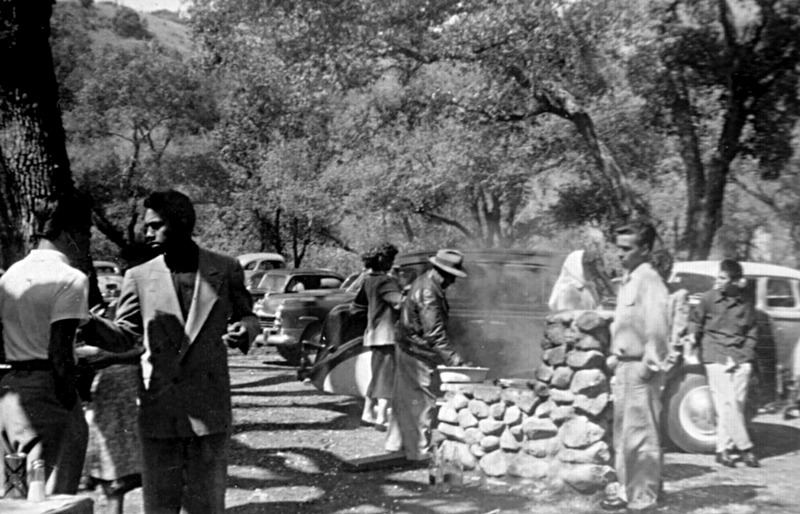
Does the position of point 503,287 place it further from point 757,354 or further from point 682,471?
point 682,471

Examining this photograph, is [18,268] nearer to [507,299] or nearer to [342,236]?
[507,299]

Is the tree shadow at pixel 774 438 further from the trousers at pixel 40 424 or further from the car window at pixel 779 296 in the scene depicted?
the trousers at pixel 40 424

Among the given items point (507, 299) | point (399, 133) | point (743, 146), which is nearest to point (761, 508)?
point (507, 299)

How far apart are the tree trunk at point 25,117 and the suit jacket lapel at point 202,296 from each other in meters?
2.90

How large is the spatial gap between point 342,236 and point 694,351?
30.2m

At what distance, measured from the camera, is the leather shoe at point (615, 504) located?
6.26 metres

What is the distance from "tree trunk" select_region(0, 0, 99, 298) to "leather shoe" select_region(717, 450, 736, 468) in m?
5.79

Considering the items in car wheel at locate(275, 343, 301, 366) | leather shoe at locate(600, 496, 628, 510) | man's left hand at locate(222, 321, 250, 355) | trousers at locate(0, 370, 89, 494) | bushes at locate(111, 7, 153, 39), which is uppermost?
bushes at locate(111, 7, 153, 39)

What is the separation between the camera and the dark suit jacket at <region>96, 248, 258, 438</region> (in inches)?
167

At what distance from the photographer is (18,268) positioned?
4391mm

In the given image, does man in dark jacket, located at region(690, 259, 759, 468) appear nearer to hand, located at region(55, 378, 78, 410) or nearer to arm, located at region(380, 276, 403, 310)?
arm, located at region(380, 276, 403, 310)

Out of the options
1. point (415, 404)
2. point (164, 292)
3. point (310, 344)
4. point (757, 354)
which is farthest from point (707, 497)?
point (310, 344)

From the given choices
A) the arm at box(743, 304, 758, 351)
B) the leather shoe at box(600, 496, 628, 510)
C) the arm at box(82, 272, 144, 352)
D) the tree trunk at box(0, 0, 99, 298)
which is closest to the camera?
the arm at box(82, 272, 144, 352)

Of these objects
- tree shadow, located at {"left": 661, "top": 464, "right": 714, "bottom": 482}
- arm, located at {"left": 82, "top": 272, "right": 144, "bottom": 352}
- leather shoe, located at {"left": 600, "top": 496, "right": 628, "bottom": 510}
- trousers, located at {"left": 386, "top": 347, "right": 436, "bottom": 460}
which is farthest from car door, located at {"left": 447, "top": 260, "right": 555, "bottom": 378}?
arm, located at {"left": 82, "top": 272, "right": 144, "bottom": 352}
